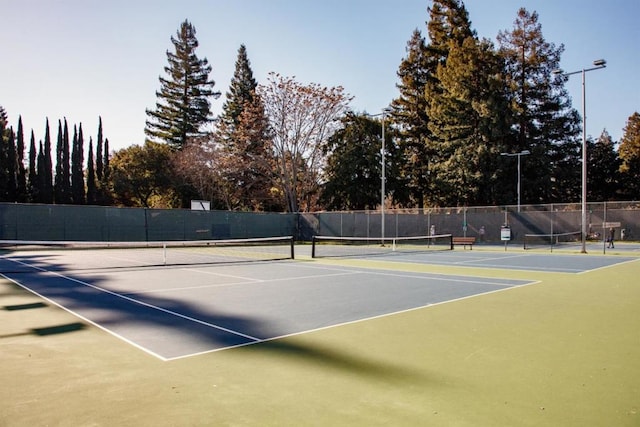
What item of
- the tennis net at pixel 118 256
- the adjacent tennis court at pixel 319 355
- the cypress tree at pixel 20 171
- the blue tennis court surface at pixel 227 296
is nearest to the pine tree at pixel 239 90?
the cypress tree at pixel 20 171

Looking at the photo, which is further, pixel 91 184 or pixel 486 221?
pixel 91 184

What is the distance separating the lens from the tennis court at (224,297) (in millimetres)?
6016

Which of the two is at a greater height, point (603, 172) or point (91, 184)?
point (603, 172)

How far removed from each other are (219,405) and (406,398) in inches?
56.9

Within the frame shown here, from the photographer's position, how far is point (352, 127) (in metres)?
48.1

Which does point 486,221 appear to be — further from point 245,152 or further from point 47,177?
point 47,177

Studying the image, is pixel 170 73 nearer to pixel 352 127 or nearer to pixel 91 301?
pixel 352 127

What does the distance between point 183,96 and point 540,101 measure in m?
41.3

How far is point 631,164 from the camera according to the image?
51.0 m

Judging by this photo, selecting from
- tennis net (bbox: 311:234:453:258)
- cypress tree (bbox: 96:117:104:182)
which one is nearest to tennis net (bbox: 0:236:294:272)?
tennis net (bbox: 311:234:453:258)

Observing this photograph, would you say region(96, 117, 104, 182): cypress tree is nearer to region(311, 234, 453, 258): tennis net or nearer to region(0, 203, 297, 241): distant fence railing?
region(0, 203, 297, 241): distant fence railing

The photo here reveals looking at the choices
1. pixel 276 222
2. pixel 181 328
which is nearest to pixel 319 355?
pixel 181 328

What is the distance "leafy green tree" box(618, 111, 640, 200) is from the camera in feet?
166

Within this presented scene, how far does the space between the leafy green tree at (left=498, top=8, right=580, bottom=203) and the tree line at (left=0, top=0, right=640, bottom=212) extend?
122mm
